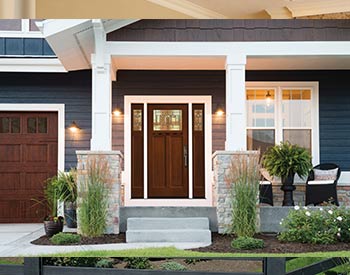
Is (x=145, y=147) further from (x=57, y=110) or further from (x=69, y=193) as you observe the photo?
(x=57, y=110)

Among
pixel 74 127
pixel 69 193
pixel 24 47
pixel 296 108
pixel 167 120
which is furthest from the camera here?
pixel 296 108

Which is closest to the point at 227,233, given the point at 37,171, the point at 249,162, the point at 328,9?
the point at 249,162

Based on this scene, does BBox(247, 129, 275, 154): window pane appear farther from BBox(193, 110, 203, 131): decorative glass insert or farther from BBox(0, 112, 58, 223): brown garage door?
BBox(0, 112, 58, 223): brown garage door

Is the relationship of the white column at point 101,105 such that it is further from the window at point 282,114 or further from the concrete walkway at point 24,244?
the window at point 282,114

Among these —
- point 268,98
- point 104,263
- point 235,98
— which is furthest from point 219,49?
point 104,263

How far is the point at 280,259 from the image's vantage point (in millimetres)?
2148

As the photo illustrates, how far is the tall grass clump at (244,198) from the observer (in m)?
2.54

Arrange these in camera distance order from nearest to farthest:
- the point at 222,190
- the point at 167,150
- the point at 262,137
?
the point at 222,190, the point at 167,150, the point at 262,137

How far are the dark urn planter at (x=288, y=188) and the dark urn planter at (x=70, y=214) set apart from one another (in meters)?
1.10

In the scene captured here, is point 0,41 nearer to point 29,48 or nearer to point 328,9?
point 29,48

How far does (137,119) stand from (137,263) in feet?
4.02

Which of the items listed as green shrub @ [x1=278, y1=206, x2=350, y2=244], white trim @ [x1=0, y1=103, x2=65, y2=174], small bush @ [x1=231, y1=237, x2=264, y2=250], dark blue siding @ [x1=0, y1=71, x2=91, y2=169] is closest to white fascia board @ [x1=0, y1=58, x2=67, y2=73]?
dark blue siding @ [x1=0, y1=71, x2=91, y2=169]

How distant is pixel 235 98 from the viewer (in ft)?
11.4

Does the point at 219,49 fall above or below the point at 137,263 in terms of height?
above
